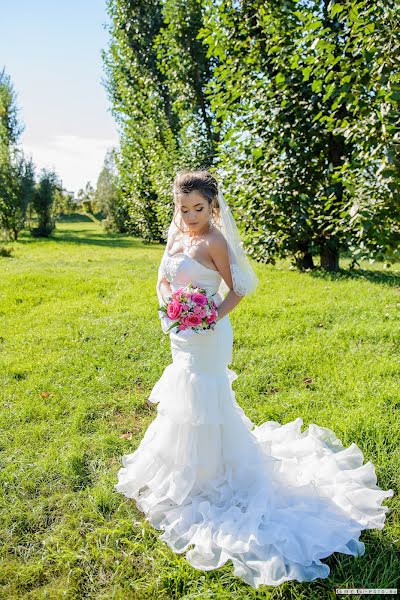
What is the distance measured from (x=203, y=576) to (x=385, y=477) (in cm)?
174

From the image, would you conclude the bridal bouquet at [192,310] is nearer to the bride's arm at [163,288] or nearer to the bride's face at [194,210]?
the bride's arm at [163,288]

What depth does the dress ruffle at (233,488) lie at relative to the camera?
9.37ft

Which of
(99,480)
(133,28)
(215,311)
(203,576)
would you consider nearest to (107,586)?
(203,576)

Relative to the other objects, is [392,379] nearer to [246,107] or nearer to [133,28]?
[246,107]

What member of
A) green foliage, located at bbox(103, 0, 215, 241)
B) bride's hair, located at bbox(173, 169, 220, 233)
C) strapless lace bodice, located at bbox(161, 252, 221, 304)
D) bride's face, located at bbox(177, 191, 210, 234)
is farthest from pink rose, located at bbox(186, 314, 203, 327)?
green foliage, located at bbox(103, 0, 215, 241)

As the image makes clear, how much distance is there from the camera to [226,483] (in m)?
3.45

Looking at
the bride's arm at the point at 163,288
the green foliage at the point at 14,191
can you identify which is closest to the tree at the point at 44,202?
the green foliage at the point at 14,191

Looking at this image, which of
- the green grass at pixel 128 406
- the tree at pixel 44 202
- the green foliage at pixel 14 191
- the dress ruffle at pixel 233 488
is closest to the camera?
the green grass at pixel 128 406

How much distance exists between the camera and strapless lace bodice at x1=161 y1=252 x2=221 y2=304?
10.5 ft

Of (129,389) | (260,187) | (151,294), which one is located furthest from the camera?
(260,187)

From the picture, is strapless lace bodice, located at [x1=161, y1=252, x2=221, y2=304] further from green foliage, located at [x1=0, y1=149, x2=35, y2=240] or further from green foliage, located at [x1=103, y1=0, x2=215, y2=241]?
green foliage, located at [x1=0, y1=149, x2=35, y2=240]

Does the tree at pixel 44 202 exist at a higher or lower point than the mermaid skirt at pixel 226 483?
higher

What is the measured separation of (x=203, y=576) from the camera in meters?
2.72

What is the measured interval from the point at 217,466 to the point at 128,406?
1.76 metres
